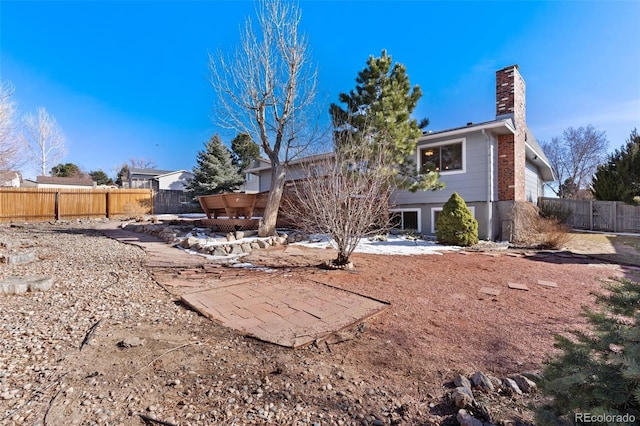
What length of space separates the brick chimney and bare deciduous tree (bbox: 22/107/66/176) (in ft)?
→ 107

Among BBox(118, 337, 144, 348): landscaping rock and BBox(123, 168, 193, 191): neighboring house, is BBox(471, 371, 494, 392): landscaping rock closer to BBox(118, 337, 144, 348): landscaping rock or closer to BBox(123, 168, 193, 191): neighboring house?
BBox(118, 337, 144, 348): landscaping rock

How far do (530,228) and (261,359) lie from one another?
35.5 feet

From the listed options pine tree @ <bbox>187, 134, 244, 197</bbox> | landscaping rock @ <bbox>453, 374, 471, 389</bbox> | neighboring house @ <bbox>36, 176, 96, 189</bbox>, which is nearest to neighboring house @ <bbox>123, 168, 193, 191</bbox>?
neighboring house @ <bbox>36, 176, 96, 189</bbox>

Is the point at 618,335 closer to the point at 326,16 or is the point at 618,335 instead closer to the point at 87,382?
the point at 87,382

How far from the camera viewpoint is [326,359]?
236 cm

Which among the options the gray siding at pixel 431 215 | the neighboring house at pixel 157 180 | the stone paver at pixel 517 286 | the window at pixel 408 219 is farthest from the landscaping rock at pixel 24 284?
the neighboring house at pixel 157 180

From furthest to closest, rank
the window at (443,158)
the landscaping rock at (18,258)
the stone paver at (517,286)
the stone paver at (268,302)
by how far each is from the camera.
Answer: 1. the window at (443,158)
2. the landscaping rock at (18,258)
3. the stone paver at (517,286)
4. the stone paver at (268,302)

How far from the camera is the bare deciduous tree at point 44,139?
936 inches

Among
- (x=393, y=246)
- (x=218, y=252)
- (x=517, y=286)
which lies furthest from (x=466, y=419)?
(x=393, y=246)

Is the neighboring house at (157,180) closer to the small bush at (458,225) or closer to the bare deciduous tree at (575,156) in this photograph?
the small bush at (458,225)

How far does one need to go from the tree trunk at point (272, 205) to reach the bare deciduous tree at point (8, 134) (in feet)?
39.8

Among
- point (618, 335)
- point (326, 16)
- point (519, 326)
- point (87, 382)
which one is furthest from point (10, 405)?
point (326, 16)

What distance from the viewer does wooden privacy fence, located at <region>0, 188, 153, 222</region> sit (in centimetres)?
1486

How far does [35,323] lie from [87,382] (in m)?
1.54
